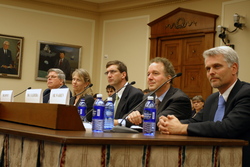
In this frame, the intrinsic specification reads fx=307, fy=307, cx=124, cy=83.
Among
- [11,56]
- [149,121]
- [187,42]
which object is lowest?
[149,121]

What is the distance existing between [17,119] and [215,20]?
17.5 ft

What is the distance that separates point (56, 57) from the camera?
26.9 ft

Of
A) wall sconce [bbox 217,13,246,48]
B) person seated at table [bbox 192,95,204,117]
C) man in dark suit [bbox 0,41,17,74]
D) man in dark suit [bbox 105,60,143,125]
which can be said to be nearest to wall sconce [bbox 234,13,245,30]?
wall sconce [bbox 217,13,246,48]

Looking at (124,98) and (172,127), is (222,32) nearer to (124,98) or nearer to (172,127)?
(124,98)

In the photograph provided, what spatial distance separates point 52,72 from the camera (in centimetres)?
470

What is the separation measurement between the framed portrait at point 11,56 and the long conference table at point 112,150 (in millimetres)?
6107

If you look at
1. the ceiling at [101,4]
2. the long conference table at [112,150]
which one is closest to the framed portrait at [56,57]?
the ceiling at [101,4]

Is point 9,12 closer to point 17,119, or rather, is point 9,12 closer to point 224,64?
point 17,119

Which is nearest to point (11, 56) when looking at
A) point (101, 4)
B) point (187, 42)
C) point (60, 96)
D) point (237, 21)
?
point (101, 4)

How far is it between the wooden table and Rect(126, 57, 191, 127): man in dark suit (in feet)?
2.27

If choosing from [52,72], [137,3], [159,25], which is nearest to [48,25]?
[137,3]

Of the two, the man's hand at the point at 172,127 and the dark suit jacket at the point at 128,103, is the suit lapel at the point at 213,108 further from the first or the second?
the dark suit jacket at the point at 128,103

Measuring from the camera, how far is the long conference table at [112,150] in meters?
1.48

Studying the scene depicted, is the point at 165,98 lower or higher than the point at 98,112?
higher
